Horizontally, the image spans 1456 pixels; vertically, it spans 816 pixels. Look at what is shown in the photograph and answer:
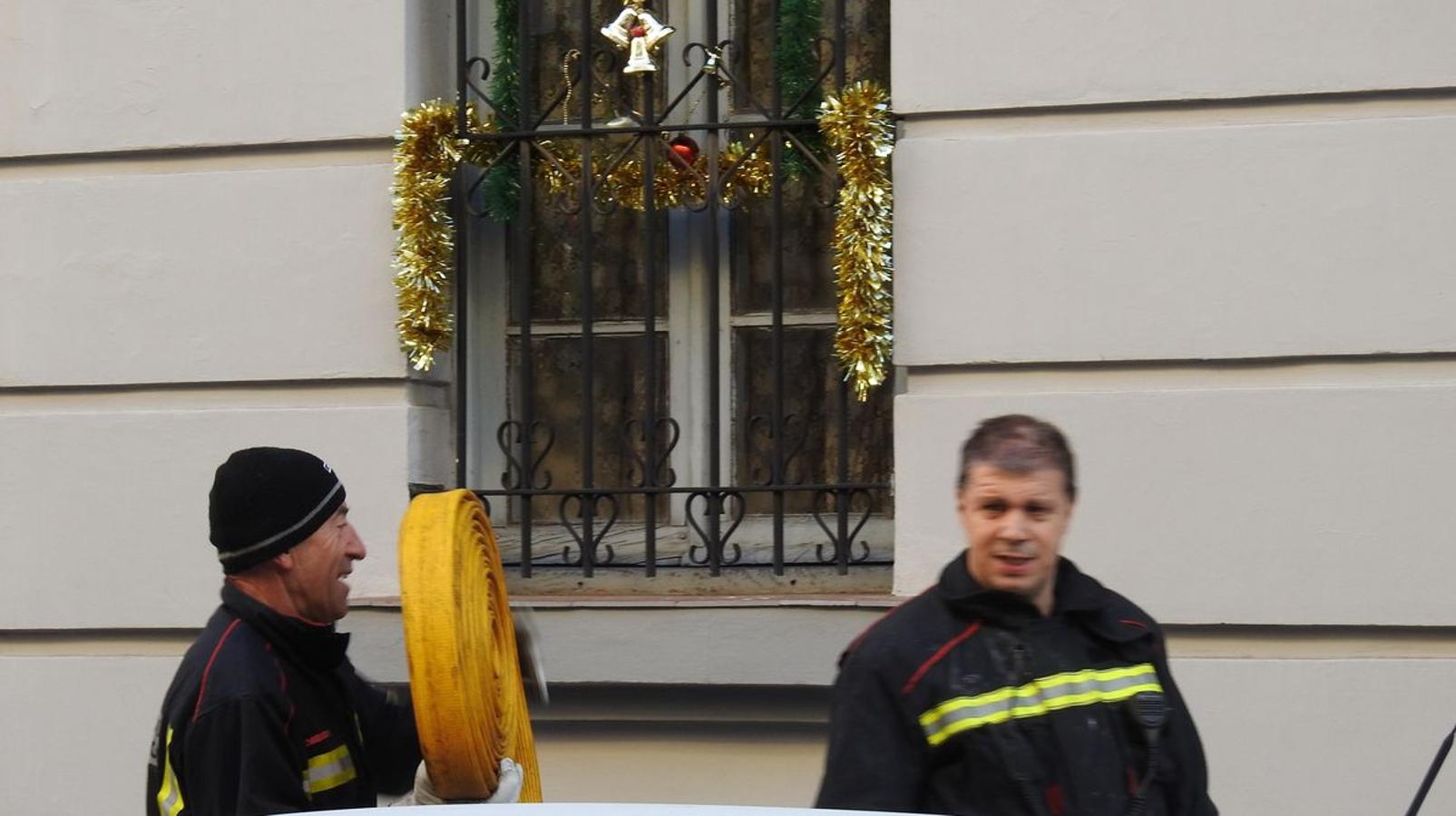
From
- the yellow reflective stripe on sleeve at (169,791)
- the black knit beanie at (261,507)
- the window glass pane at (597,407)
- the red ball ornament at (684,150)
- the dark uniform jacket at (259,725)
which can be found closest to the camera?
the dark uniform jacket at (259,725)

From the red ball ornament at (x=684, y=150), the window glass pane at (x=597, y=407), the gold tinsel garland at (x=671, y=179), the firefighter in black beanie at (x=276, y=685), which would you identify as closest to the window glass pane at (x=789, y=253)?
the gold tinsel garland at (x=671, y=179)

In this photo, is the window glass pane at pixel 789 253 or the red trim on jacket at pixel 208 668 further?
the window glass pane at pixel 789 253

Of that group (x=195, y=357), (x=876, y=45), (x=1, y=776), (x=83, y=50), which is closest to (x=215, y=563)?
(x=195, y=357)

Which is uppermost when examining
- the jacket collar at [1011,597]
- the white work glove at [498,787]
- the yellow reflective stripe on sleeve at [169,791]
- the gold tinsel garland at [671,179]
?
the gold tinsel garland at [671,179]

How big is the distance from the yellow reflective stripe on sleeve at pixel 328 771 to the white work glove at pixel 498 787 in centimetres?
12

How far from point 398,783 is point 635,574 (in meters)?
1.78

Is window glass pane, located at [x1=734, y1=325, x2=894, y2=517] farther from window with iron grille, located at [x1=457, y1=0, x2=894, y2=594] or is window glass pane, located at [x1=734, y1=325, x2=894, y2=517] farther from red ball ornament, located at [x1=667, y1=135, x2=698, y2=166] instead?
red ball ornament, located at [x1=667, y1=135, x2=698, y2=166]

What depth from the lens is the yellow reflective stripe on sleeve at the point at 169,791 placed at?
297cm

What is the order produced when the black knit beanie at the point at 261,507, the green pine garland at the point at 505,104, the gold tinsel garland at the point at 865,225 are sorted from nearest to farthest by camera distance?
the black knit beanie at the point at 261,507 < the gold tinsel garland at the point at 865,225 < the green pine garland at the point at 505,104

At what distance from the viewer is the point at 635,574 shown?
512 centimetres

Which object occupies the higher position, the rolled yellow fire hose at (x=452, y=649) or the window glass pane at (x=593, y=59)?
the window glass pane at (x=593, y=59)

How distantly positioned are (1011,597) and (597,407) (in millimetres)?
2823

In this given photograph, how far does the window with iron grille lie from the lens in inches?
200

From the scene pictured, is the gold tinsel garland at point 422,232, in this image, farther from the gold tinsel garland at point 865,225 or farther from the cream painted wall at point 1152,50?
the cream painted wall at point 1152,50
